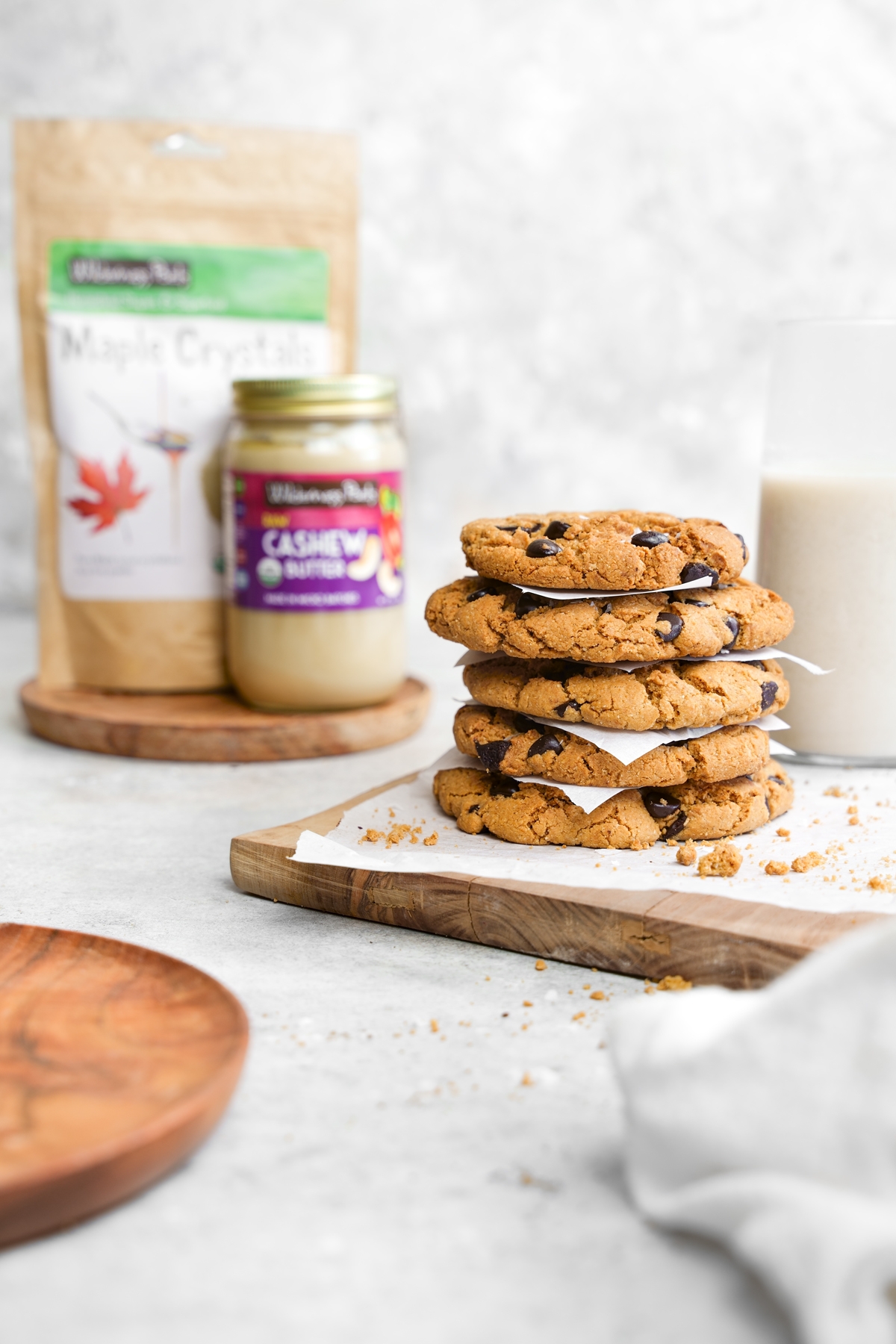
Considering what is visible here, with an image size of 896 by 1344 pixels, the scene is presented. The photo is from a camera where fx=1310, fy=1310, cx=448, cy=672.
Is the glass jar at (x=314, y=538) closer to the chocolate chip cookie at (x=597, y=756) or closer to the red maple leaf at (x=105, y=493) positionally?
the red maple leaf at (x=105, y=493)

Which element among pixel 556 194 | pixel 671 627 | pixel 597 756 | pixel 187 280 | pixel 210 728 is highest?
pixel 556 194

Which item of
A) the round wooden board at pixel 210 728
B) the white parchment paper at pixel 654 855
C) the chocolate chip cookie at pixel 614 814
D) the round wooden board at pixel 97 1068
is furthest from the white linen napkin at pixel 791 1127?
the round wooden board at pixel 210 728

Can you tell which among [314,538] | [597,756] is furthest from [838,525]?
[314,538]

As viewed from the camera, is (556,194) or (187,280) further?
(556,194)

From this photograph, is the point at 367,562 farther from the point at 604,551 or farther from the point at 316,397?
the point at 604,551

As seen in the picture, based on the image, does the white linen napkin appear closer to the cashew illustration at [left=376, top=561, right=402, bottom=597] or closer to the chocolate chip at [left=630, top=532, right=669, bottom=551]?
the chocolate chip at [left=630, top=532, right=669, bottom=551]

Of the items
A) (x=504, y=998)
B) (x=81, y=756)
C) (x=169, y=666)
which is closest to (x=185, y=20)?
(x=169, y=666)

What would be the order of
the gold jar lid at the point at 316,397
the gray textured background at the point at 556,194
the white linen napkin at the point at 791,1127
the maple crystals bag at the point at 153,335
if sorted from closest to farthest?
the white linen napkin at the point at 791,1127 → the gold jar lid at the point at 316,397 → the maple crystals bag at the point at 153,335 → the gray textured background at the point at 556,194
